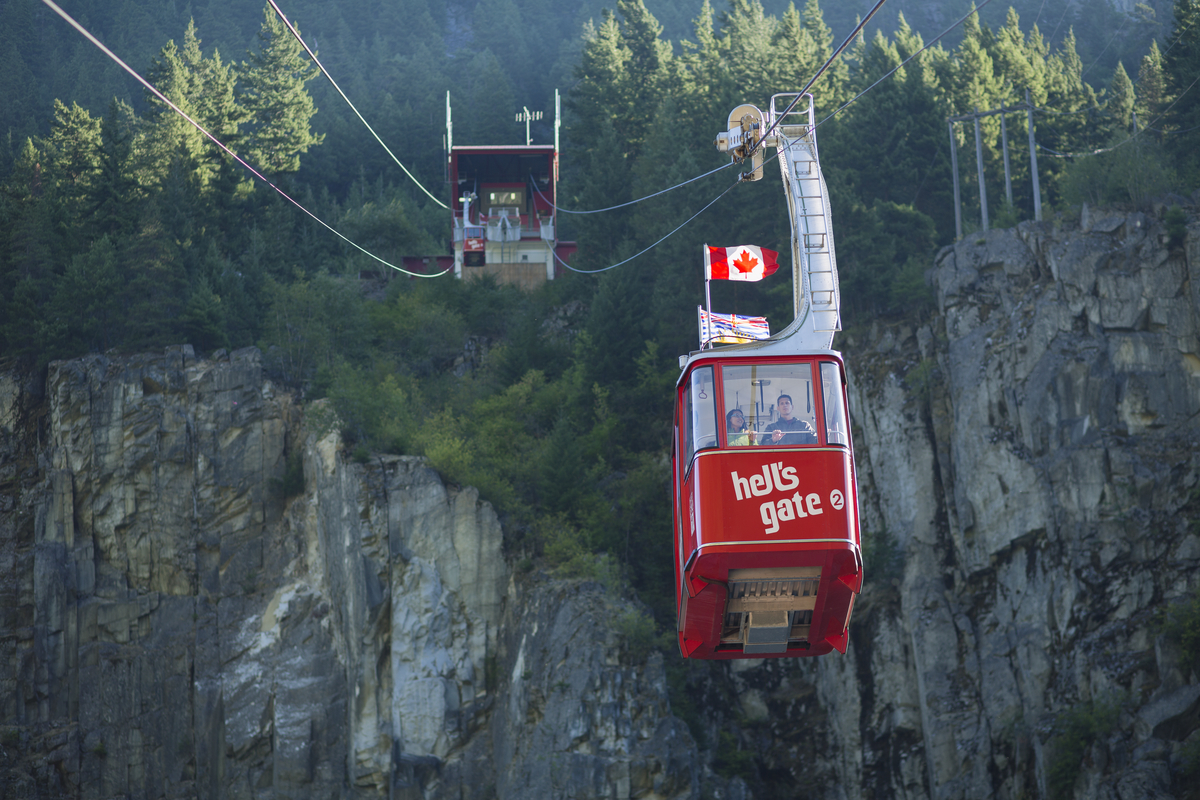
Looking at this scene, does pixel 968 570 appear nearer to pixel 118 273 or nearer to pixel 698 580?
pixel 698 580

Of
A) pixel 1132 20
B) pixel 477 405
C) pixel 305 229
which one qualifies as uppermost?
pixel 1132 20

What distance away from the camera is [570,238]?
210 feet

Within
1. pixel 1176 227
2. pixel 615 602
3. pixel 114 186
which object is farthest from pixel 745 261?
pixel 114 186

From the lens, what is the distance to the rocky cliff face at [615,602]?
119 feet

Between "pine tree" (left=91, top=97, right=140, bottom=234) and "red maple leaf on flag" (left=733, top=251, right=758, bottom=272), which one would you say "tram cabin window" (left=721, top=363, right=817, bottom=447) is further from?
"pine tree" (left=91, top=97, right=140, bottom=234)

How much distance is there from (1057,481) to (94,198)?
39.3 metres

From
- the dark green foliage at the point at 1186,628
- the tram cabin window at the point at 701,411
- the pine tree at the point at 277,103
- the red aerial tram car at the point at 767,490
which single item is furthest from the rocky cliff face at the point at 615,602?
the pine tree at the point at 277,103

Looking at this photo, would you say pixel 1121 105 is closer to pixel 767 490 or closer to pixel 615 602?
pixel 615 602

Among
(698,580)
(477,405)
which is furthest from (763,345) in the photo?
(477,405)

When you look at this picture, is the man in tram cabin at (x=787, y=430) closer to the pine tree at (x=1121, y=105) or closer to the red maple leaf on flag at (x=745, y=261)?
the red maple leaf on flag at (x=745, y=261)

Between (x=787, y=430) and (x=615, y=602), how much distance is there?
780 inches

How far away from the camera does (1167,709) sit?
110ft

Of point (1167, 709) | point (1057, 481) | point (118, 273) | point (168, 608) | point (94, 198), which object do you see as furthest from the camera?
point (94, 198)

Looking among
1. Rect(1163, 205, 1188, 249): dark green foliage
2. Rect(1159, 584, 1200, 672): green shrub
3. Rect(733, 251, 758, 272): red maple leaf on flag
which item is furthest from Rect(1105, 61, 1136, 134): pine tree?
Rect(733, 251, 758, 272): red maple leaf on flag
